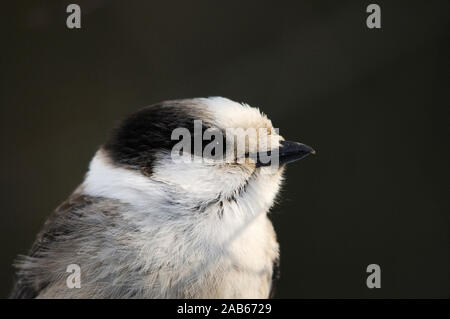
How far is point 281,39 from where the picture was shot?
2166 millimetres

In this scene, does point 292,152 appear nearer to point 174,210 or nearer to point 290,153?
point 290,153

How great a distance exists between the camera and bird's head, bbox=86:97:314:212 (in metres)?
1.33

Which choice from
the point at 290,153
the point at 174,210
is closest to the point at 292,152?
the point at 290,153

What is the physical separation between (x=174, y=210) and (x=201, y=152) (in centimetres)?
17

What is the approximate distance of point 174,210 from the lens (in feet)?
4.42

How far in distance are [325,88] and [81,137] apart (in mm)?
1115

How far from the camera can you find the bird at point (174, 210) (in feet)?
4.39

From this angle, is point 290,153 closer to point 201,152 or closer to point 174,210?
point 201,152

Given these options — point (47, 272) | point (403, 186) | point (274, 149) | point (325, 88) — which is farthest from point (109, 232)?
point (403, 186)

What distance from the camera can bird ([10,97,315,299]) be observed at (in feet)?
4.39

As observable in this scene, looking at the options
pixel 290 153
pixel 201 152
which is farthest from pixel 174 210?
pixel 290 153

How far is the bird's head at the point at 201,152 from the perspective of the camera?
133cm

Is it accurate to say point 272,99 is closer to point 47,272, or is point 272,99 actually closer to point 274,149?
point 274,149

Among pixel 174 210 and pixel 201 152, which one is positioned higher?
pixel 201 152
